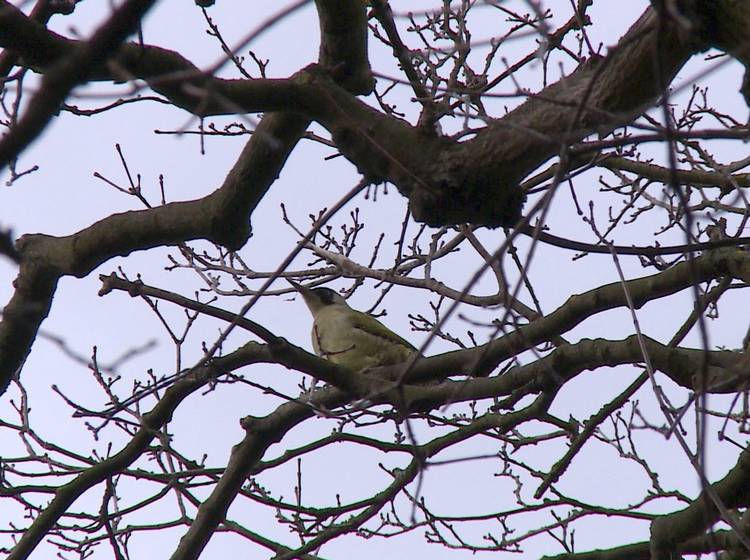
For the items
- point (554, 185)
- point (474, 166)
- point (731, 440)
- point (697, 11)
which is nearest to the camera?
point (554, 185)

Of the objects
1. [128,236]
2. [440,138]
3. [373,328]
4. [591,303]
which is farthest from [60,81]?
[373,328]

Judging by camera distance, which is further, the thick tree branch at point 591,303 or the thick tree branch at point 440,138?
the thick tree branch at point 591,303

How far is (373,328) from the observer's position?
8086 mm

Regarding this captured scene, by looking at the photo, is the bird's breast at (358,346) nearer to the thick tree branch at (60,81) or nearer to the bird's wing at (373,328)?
the bird's wing at (373,328)

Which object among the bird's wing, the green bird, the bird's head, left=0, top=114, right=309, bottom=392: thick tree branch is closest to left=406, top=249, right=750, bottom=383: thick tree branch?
left=0, top=114, right=309, bottom=392: thick tree branch

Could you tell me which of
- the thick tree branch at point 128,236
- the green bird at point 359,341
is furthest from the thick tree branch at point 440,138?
the green bird at point 359,341

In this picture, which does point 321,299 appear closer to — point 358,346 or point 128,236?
point 358,346

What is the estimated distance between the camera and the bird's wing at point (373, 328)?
8.05 metres

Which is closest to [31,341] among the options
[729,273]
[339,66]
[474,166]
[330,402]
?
[330,402]

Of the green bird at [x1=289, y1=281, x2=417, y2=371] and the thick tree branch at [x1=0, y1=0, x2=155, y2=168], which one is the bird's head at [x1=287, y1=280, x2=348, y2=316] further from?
the thick tree branch at [x1=0, y1=0, x2=155, y2=168]

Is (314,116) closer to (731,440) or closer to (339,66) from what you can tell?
(339,66)

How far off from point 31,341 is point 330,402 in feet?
4.47

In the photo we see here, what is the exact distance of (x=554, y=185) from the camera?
1.97 meters

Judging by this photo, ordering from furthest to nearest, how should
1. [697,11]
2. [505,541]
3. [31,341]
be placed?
[505,541]
[31,341]
[697,11]
